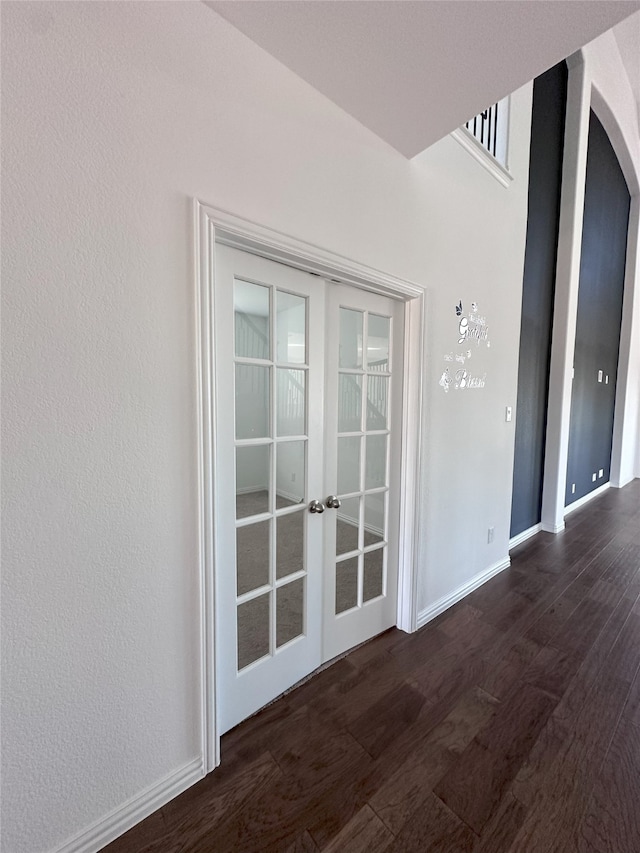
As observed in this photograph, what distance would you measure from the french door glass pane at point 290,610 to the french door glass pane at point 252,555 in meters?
0.21

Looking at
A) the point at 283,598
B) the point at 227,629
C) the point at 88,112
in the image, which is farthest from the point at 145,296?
the point at 283,598

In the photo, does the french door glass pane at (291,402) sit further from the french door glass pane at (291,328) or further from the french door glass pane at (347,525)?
the french door glass pane at (347,525)

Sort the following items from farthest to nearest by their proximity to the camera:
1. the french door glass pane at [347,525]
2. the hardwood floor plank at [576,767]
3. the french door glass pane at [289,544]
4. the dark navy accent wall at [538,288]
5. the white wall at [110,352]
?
the dark navy accent wall at [538,288] → the french door glass pane at [347,525] → the french door glass pane at [289,544] → the hardwood floor plank at [576,767] → the white wall at [110,352]

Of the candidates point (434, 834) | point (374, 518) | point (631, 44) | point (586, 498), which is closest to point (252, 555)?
point (374, 518)

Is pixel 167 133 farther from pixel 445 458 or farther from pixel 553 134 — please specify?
pixel 553 134

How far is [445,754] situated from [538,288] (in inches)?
152

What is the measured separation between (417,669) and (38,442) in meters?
2.11

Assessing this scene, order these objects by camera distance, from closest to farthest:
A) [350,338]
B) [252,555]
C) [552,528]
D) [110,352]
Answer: [110,352] → [252,555] → [350,338] → [552,528]

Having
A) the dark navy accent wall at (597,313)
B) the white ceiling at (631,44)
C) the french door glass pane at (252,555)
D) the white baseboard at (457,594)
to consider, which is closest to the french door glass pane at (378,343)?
the french door glass pane at (252,555)

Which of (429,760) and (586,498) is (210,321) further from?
(586,498)

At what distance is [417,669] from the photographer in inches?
79.3

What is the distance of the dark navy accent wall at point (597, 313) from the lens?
4598 millimetres

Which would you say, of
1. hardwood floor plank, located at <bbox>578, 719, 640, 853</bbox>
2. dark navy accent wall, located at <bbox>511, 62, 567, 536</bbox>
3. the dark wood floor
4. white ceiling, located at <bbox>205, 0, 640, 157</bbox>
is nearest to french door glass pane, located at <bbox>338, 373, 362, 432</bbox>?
white ceiling, located at <bbox>205, 0, 640, 157</bbox>

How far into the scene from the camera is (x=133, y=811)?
127cm
